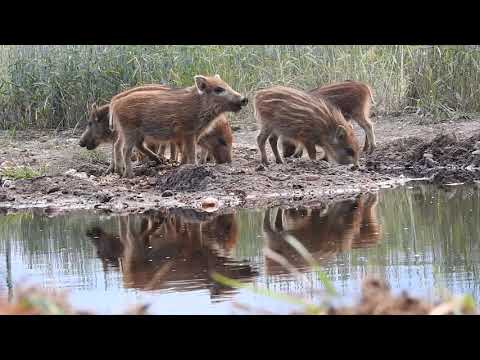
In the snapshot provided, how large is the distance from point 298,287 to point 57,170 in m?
6.81

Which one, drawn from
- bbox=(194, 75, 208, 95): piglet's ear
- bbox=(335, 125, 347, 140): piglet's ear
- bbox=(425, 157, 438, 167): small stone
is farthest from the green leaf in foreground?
bbox=(425, 157, 438, 167): small stone

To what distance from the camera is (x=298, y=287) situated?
6066 millimetres

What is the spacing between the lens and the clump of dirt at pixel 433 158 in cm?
1176

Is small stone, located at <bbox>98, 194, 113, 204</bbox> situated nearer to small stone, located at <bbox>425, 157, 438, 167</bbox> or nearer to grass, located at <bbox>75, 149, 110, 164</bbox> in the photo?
grass, located at <bbox>75, 149, 110, 164</bbox>

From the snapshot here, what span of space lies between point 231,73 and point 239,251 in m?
8.19

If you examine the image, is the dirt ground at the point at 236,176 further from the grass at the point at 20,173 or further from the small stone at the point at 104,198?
Answer: the grass at the point at 20,173

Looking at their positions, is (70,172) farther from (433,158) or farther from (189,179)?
(433,158)

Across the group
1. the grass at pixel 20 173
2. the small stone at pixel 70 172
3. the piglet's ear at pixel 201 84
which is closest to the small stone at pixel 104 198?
the small stone at pixel 70 172

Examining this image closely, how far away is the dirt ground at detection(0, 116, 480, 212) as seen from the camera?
10.3m

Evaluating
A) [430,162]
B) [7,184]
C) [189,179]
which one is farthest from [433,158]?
[7,184]

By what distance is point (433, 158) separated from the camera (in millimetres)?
12172

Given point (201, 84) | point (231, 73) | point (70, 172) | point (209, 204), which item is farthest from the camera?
point (231, 73)

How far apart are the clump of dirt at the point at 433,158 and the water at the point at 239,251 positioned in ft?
4.46
